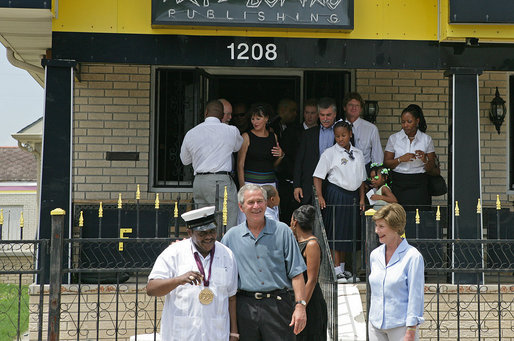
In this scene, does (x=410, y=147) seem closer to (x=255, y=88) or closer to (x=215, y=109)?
(x=215, y=109)

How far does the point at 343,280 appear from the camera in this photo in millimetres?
9172

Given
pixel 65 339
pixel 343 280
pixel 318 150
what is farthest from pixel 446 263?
pixel 65 339

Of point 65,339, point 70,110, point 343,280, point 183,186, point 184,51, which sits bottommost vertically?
point 65,339

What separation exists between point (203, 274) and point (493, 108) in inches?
273

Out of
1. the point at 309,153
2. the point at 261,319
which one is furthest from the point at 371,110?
the point at 261,319

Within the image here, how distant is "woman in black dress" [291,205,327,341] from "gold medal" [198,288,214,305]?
3.76 feet

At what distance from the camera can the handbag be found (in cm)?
980

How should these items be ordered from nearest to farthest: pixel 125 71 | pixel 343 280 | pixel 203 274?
1. pixel 203 274
2. pixel 343 280
3. pixel 125 71

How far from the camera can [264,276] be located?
20.0ft

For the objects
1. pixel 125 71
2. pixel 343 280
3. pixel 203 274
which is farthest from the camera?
pixel 125 71

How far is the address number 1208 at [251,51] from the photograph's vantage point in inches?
373

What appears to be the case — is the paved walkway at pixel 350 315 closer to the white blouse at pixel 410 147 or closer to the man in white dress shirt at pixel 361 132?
the white blouse at pixel 410 147

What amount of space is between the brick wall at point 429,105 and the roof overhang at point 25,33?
419cm

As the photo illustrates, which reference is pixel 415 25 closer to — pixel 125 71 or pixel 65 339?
pixel 125 71
